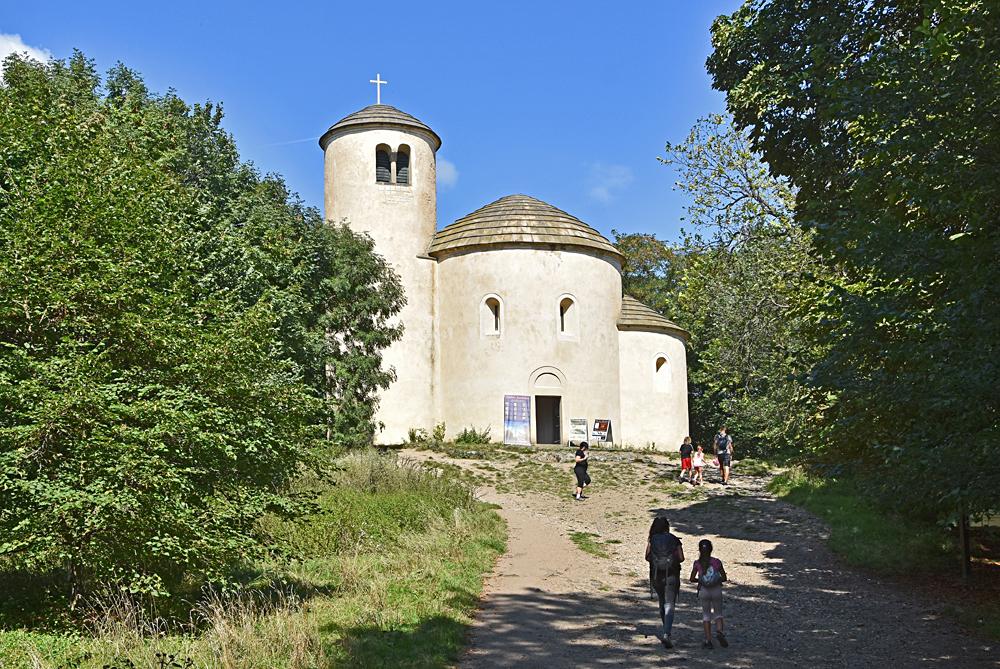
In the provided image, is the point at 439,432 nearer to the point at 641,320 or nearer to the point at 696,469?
the point at 641,320

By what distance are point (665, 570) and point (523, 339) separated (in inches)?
821

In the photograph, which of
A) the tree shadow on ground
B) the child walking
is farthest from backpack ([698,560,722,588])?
the child walking

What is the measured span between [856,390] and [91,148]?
9.32 metres

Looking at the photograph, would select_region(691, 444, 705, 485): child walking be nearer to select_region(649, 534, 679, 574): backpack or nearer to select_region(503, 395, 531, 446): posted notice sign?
select_region(503, 395, 531, 446): posted notice sign

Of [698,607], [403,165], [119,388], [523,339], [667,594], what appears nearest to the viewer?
[119,388]

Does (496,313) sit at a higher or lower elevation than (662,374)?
higher

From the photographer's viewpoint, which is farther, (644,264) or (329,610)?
(644,264)

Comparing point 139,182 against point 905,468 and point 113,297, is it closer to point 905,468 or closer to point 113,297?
point 113,297

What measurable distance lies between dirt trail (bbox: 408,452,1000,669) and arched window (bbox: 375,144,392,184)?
1620 centimetres

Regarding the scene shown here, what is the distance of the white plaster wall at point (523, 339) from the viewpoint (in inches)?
1217

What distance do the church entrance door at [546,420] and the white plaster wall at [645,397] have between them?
235 cm

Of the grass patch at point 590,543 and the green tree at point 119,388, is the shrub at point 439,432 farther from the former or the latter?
the green tree at point 119,388

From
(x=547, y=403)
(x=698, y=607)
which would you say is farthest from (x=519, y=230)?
(x=698, y=607)

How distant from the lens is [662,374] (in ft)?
111
